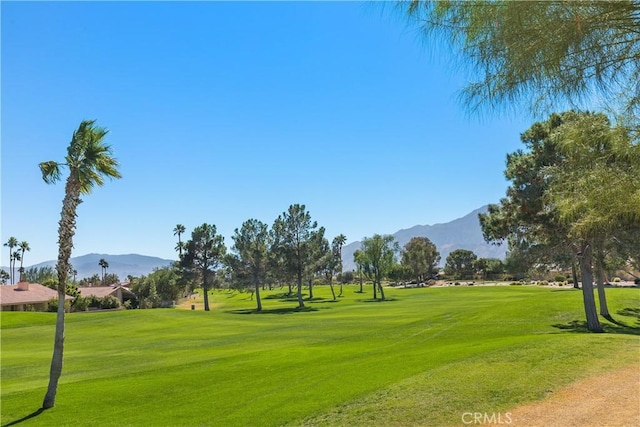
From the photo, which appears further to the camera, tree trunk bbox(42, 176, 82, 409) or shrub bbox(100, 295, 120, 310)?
shrub bbox(100, 295, 120, 310)

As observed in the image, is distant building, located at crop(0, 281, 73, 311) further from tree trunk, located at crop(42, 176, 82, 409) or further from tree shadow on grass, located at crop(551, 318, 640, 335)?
tree shadow on grass, located at crop(551, 318, 640, 335)

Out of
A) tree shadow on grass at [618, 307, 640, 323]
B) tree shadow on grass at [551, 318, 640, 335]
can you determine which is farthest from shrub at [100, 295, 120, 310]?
tree shadow on grass at [618, 307, 640, 323]

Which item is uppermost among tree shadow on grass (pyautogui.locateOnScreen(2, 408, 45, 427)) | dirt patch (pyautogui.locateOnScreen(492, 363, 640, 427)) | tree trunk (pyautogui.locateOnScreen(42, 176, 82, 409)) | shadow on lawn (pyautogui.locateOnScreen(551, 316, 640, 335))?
tree trunk (pyautogui.locateOnScreen(42, 176, 82, 409))

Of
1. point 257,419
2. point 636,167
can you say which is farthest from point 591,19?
point 257,419

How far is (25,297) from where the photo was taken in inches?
2402

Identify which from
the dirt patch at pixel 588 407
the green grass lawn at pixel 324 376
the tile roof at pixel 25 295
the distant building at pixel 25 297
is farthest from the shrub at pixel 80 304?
the dirt patch at pixel 588 407

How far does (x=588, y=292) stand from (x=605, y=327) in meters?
2.73

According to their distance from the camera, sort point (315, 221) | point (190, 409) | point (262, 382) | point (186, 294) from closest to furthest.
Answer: point (190, 409), point (262, 382), point (315, 221), point (186, 294)

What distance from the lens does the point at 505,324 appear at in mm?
26297

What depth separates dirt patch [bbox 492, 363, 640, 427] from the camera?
759 centimetres

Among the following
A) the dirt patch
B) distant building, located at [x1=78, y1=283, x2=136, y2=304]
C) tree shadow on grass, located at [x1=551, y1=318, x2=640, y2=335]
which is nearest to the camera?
the dirt patch

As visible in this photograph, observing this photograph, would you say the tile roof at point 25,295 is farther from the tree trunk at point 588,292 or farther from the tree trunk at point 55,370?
the tree trunk at point 588,292

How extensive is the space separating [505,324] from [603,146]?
73.6 feet

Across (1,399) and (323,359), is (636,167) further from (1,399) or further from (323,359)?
(1,399)
